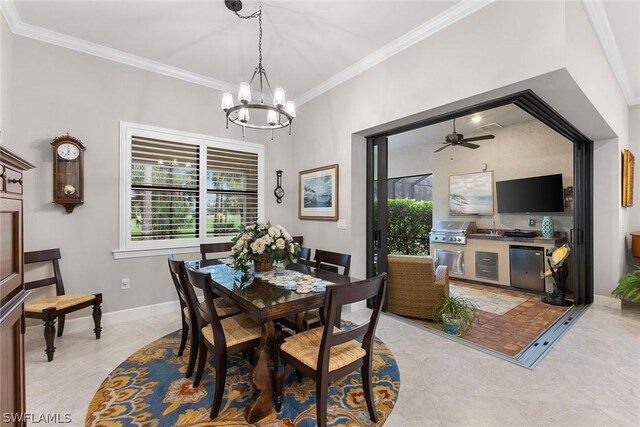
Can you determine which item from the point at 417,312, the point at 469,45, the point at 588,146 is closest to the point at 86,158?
the point at 469,45

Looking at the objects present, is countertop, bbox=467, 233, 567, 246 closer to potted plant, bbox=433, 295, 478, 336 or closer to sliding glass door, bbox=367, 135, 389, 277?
potted plant, bbox=433, 295, 478, 336

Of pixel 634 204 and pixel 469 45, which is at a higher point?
pixel 469 45

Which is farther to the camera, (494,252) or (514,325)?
(494,252)

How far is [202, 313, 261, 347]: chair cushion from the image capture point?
187cm

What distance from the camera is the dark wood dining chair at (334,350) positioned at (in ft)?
4.92

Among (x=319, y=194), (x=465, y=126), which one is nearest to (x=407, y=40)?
(x=319, y=194)

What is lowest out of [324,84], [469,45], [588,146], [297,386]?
[297,386]

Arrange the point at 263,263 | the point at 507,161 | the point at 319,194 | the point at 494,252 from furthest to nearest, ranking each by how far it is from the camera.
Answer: the point at 507,161
the point at 494,252
the point at 319,194
the point at 263,263

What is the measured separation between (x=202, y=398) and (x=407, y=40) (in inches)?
144

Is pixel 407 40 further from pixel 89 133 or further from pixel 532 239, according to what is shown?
pixel 532 239

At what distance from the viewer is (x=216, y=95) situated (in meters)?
3.95

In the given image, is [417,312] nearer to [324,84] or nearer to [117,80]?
[324,84]

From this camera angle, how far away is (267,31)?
9.39ft

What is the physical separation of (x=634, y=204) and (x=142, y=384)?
21.5 ft
